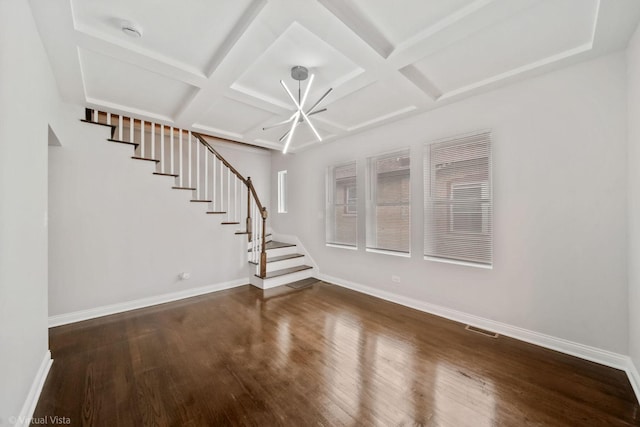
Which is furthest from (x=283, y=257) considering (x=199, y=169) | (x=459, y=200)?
(x=459, y=200)

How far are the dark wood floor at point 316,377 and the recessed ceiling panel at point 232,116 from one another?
2.94 metres

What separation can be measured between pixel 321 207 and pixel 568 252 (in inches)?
147

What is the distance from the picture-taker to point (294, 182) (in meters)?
5.86

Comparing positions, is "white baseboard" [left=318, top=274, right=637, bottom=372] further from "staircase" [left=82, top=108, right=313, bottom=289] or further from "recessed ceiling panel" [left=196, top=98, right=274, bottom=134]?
"recessed ceiling panel" [left=196, top=98, right=274, bottom=134]

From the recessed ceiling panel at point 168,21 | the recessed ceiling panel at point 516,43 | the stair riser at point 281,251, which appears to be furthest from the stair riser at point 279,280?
the recessed ceiling panel at point 516,43

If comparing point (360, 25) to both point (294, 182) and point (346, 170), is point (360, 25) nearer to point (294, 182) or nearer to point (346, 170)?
point (346, 170)

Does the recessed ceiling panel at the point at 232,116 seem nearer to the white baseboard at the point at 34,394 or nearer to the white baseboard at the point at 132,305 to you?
the white baseboard at the point at 132,305

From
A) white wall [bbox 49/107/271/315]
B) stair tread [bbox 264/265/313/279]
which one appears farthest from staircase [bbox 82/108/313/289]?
white wall [bbox 49/107/271/315]

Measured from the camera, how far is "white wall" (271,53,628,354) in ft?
7.50

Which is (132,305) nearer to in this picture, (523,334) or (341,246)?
(341,246)

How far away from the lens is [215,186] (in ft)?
15.8

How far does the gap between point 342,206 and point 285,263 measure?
172cm

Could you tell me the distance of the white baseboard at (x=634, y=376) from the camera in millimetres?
1940

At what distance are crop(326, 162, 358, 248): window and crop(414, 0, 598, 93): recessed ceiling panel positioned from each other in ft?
7.36
